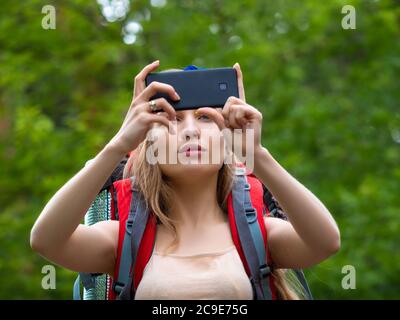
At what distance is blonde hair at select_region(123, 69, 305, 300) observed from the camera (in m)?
3.00

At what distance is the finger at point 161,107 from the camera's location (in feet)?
9.05

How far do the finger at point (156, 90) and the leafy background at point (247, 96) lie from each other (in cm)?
601

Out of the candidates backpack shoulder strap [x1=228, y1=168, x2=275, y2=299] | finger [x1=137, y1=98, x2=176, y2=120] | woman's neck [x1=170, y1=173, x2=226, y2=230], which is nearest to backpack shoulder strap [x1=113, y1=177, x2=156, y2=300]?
woman's neck [x1=170, y1=173, x2=226, y2=230]

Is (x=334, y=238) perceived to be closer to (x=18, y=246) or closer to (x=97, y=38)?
(x=18, y=246)

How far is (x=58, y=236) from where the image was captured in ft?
9.28

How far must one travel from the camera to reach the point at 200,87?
2.82 metres

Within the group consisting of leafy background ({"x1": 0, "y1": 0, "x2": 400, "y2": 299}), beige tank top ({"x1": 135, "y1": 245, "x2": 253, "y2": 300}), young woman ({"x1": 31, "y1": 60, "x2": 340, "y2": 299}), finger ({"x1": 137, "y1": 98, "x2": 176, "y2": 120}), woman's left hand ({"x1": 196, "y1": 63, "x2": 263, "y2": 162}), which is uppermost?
leafy background ({"x1": 0, "y1": 0, "x2": 400, "y2": 299})

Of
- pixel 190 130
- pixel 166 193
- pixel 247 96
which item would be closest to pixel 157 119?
pixel 190 130

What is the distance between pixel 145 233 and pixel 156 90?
1.56 feet

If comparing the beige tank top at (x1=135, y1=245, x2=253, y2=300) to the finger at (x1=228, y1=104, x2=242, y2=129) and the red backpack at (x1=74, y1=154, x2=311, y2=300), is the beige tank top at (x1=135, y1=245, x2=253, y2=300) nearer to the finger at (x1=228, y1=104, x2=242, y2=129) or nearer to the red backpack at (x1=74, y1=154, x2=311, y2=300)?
the red backpack at (x1=74, y1=154, x2=311, y2=300)

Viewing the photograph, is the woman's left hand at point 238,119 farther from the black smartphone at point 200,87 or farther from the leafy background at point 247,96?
the leafy background at point 247,96

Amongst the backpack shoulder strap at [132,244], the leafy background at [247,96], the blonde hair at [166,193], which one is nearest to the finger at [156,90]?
the blonde hair at [166,193]

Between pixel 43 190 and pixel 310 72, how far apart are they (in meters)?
3.54

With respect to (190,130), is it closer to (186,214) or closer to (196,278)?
(186,214)
